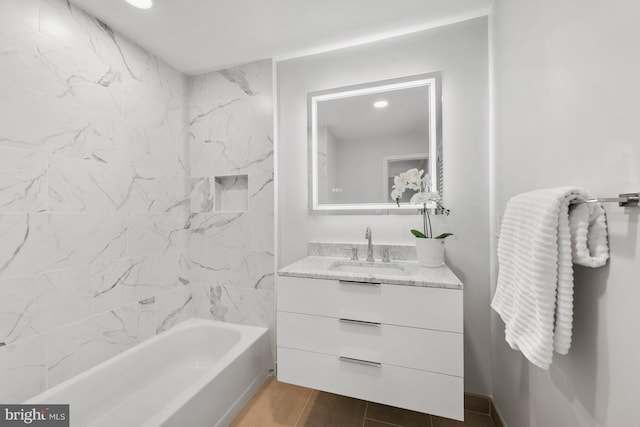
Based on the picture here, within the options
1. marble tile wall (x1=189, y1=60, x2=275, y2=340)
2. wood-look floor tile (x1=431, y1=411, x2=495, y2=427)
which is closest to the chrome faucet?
marble tile wall (x1=189, y1=60, x2=275, y2=340)

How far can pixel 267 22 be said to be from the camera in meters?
1.59

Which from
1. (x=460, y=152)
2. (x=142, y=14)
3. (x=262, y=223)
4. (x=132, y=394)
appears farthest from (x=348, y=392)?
(x=142, y=14)

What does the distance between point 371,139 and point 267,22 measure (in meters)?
0.96

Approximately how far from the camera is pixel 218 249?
2.11 meters

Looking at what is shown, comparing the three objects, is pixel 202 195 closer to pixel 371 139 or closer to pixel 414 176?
pixel 371 139

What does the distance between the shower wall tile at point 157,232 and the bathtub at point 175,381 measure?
0.63m

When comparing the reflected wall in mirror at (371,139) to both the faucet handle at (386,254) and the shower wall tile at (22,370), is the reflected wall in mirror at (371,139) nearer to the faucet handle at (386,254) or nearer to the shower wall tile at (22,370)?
the faucet handle at (386,254)

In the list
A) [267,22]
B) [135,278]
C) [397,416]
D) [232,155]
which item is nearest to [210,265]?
[135,278]

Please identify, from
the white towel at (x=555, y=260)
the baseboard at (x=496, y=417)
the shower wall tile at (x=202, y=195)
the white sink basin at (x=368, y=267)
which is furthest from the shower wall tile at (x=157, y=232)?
the baseboard at (x=496, y=417)

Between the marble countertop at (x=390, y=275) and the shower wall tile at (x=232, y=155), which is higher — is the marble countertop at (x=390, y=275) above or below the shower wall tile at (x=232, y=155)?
below

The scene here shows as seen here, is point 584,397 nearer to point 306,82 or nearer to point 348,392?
point 348,392

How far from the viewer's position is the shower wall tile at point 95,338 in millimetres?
1326

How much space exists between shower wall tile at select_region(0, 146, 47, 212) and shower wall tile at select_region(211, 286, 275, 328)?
3.96 feet

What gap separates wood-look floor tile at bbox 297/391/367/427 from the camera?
57.8 inches
